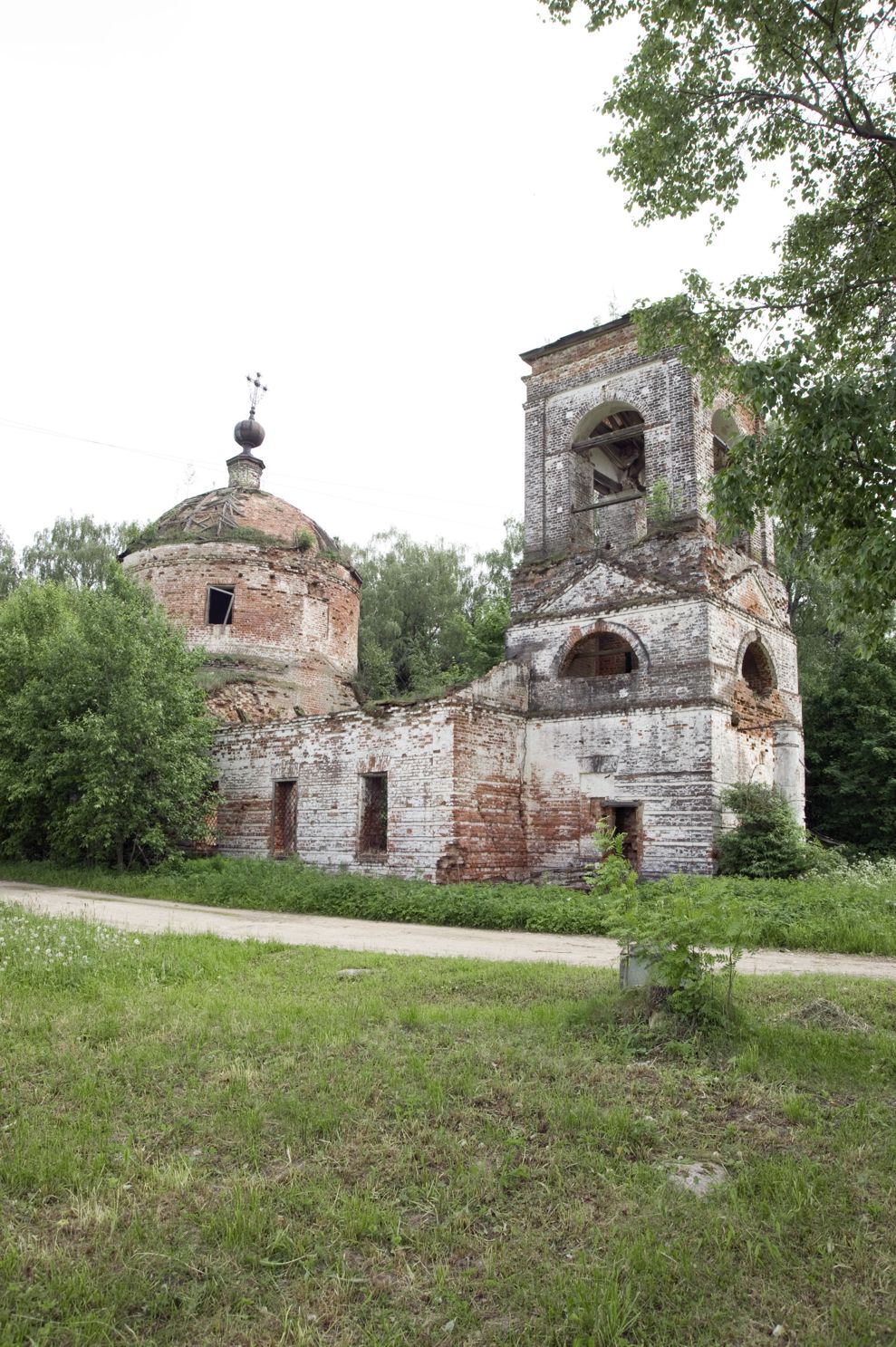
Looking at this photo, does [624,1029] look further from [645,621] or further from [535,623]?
[535,623]

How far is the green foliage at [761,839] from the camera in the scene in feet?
44.5

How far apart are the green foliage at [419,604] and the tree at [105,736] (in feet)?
46.9

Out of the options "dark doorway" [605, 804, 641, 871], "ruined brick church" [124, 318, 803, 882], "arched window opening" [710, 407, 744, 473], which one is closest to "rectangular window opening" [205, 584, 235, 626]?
"ruined brick church" [124, 318, 803, 882]

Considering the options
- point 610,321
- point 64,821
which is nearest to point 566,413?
point 610,321

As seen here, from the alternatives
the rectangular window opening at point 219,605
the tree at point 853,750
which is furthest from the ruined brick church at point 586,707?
the tree at point 853,750

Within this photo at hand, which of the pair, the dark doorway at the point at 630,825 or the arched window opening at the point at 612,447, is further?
Answer: the arched window opening at the point at 612,447

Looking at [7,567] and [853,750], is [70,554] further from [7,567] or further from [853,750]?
[853,750]

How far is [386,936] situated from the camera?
10820mm

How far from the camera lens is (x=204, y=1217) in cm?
337

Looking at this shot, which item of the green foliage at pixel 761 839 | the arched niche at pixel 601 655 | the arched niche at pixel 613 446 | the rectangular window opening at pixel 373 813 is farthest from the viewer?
the arched niche at pixel 613 446

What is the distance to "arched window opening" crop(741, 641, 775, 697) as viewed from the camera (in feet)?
54.9

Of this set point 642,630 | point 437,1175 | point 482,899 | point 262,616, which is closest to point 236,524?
point 262,616

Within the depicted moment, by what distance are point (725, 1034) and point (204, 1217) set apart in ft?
10.3

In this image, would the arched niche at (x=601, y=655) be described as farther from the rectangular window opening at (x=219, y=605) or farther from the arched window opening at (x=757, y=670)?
the rectangular window opening at (x=219, y=605)
